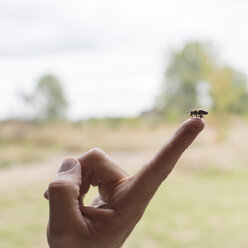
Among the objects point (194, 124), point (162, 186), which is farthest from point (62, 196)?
point (162, 186)

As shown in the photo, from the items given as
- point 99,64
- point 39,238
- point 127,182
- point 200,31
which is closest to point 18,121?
point 99,64

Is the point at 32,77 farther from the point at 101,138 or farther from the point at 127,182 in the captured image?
the point at 127,182

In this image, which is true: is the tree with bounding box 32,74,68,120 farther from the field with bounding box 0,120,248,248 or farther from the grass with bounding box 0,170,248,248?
the grass with bounding box 0,170,248,248

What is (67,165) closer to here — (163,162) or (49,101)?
(163,162)

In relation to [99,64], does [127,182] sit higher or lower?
lower

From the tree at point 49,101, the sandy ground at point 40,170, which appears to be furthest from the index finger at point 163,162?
the tree at point 49,101

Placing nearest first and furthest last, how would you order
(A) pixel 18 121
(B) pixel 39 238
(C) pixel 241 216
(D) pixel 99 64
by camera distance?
1. (B) pixel 39 238
2. (C) pixel 241 216
3. (D) pixel 99 64
4. (A) pixel 18 121

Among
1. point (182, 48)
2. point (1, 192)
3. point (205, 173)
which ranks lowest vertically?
point (1, 192)
